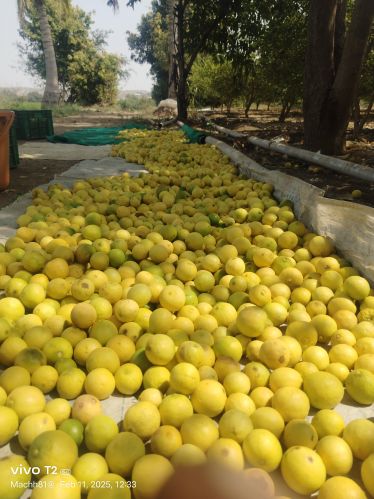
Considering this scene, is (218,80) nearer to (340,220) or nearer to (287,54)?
(287,54)

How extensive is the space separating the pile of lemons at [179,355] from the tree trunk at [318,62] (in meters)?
4.86

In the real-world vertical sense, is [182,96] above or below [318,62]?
below

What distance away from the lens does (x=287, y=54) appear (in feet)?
58.4

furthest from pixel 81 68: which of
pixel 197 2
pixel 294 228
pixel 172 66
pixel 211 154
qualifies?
pixel 294 228

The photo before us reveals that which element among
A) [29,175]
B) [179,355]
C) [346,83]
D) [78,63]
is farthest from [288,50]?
[78,63]

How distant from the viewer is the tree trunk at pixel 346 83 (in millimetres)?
7129

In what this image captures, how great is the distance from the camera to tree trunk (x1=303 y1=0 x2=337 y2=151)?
26.6 ft

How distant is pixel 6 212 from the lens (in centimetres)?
546

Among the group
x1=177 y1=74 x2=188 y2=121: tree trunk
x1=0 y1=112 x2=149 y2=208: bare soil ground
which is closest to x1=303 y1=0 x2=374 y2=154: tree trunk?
x1=0 y1=112 x2=149 y2=208: bare soil ground

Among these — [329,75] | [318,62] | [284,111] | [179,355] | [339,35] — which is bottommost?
[179,355]

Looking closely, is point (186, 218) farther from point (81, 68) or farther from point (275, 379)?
point (81, 68)

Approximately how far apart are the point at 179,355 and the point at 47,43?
2898cm

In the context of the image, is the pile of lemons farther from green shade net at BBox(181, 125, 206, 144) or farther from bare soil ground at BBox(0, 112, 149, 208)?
green shade net at BBox(181, 125, 206, 144)

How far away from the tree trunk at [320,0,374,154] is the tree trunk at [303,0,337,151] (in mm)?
194
